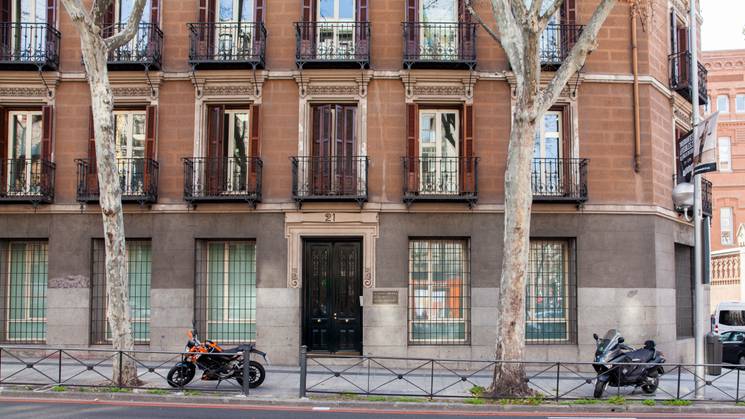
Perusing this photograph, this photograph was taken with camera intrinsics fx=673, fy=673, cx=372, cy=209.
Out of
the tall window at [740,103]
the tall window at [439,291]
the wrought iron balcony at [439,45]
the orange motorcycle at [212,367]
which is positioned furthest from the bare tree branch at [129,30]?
the tall window at [740,103]

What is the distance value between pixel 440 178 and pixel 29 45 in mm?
12001

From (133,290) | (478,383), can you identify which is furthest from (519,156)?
(133,290)

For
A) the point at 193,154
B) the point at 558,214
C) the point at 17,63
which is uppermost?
the point at 17,63

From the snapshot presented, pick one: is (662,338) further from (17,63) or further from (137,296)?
(17,63)

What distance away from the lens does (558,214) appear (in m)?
18.0

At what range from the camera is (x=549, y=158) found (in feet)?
59.8

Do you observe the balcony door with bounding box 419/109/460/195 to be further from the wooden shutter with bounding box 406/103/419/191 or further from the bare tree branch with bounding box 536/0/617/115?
the bare tree branch with bounding box 536/0/617/115

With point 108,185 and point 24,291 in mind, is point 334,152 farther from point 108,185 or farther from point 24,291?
point 24,291

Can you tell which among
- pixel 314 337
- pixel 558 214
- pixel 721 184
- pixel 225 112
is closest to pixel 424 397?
pixel 314 337

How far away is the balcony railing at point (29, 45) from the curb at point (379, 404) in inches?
378

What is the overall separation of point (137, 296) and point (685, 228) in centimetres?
1616

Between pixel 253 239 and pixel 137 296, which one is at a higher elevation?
pixel 253 239

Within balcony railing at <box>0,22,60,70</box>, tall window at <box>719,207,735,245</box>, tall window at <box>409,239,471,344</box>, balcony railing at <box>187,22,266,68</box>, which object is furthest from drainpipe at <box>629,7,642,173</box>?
tall window at <box>719,207,735,245</box>

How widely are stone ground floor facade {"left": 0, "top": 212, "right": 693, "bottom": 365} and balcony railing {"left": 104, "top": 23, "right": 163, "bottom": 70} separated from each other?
3.99 meters
